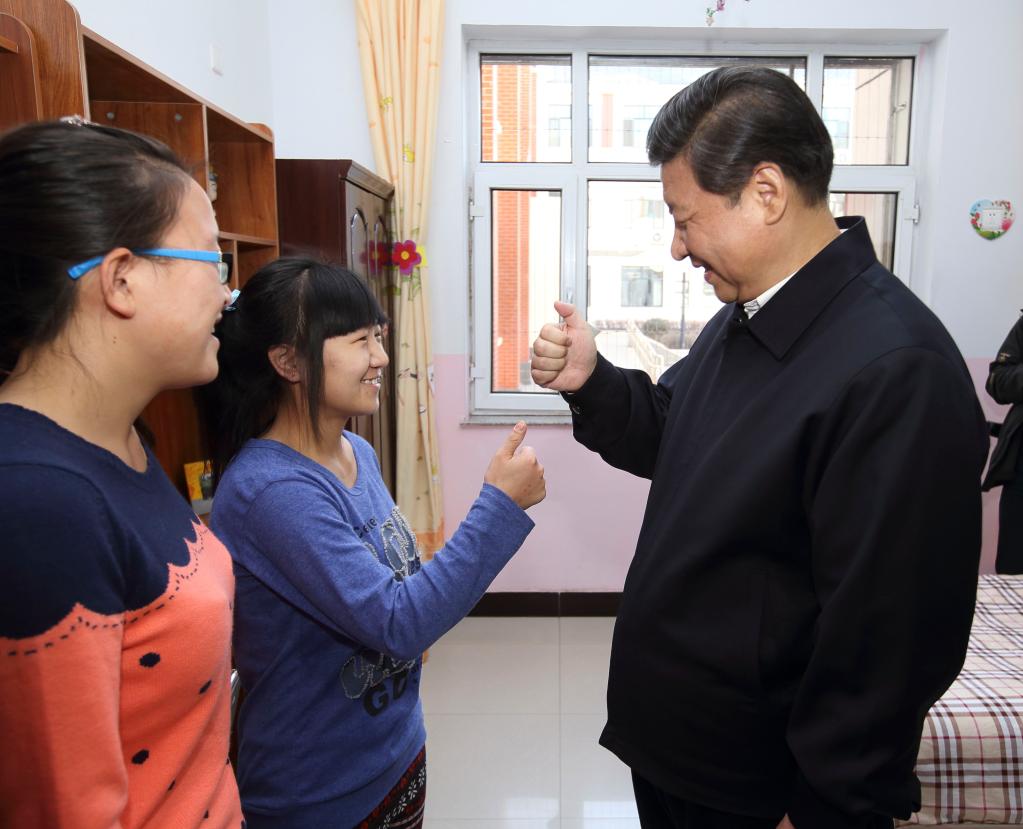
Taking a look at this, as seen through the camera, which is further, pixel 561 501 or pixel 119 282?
pixel 561 501

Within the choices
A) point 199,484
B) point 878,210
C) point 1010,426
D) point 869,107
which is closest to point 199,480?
point 199,484

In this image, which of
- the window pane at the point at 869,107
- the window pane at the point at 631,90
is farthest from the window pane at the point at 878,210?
the window pane at the point at 631,90

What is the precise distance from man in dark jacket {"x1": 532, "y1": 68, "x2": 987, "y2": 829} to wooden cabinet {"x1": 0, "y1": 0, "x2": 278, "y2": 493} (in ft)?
2.42

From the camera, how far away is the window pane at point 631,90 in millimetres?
3324

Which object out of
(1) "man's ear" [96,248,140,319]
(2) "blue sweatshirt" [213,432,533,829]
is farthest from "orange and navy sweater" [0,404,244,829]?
(2) "blue sweatshirt" [213,432,533,829]

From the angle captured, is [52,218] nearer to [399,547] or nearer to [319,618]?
[319,618]

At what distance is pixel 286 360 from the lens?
113cm

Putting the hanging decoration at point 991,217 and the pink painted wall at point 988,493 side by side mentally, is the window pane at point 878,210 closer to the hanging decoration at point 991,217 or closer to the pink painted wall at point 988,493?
the hanging decoration at point 991,217

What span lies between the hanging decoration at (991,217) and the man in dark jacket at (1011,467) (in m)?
0.64

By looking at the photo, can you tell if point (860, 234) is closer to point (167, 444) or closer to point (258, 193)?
point (167, 444)

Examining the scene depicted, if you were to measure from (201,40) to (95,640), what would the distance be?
96.0 inches

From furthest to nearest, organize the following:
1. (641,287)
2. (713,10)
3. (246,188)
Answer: (641,287) → (713,10) → (246,188)

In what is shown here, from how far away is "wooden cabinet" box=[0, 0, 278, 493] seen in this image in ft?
3.58

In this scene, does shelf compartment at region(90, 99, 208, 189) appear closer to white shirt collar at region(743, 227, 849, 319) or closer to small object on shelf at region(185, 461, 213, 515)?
small object on shelf at region(185, 461, 213, 515)
